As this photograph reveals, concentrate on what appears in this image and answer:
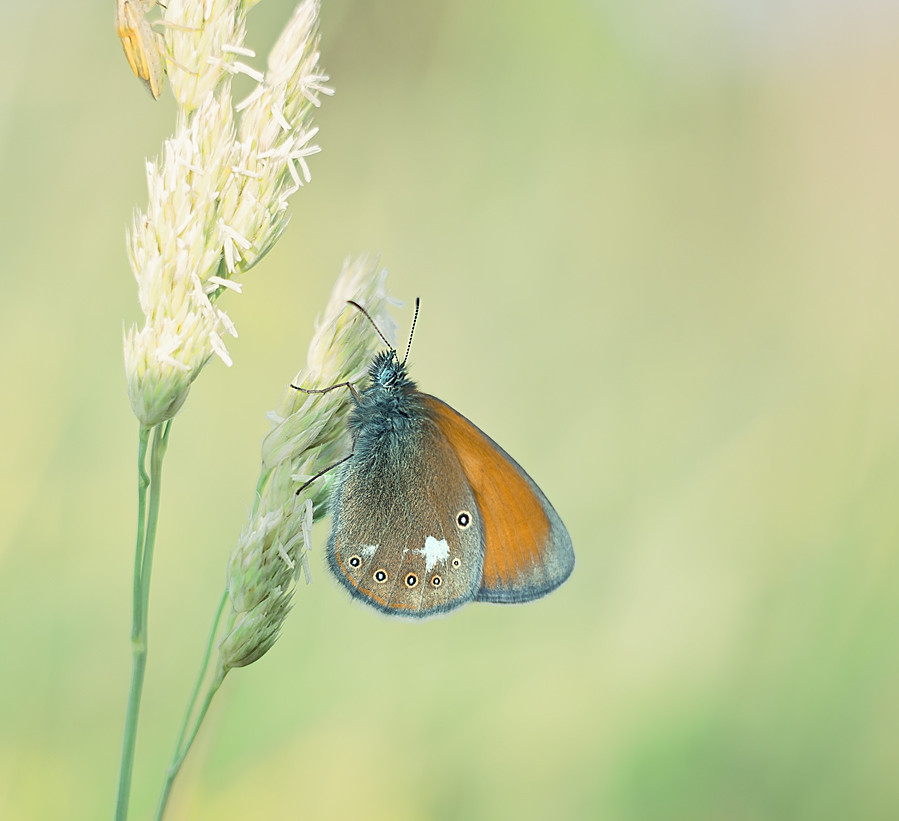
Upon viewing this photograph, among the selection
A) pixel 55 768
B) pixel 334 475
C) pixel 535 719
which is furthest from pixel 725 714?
pixel 55 768

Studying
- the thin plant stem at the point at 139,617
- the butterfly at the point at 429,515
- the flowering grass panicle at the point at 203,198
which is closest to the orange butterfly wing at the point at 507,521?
the butterfly at the point at 429,515

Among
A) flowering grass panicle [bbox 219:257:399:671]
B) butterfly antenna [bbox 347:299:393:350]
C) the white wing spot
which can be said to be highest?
butterfly antenna [bbox 347:299:393:350]

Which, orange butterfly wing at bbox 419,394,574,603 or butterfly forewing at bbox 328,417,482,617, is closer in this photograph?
butterfly forewing at bbox 328,417,482,617

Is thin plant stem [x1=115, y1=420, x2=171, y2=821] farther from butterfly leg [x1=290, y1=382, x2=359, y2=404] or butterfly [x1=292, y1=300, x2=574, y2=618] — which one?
butterfly [x1=292, y1=300, x2=574, y2=618]

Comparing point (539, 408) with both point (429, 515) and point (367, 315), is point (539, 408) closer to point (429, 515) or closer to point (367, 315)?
point (429, 515)

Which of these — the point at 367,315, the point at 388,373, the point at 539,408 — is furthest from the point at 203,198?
the point at 539,408

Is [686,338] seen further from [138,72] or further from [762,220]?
[138,72]

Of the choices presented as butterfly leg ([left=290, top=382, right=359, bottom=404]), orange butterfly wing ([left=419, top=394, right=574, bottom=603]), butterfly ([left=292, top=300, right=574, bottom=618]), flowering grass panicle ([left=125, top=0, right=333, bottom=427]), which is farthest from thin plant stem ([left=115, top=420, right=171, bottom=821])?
orange butterfly wing ([left=419, top=394, right=574, bottom=603])

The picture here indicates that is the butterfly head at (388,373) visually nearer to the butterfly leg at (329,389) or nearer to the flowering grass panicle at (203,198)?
the butterfly leg at (329,389)
